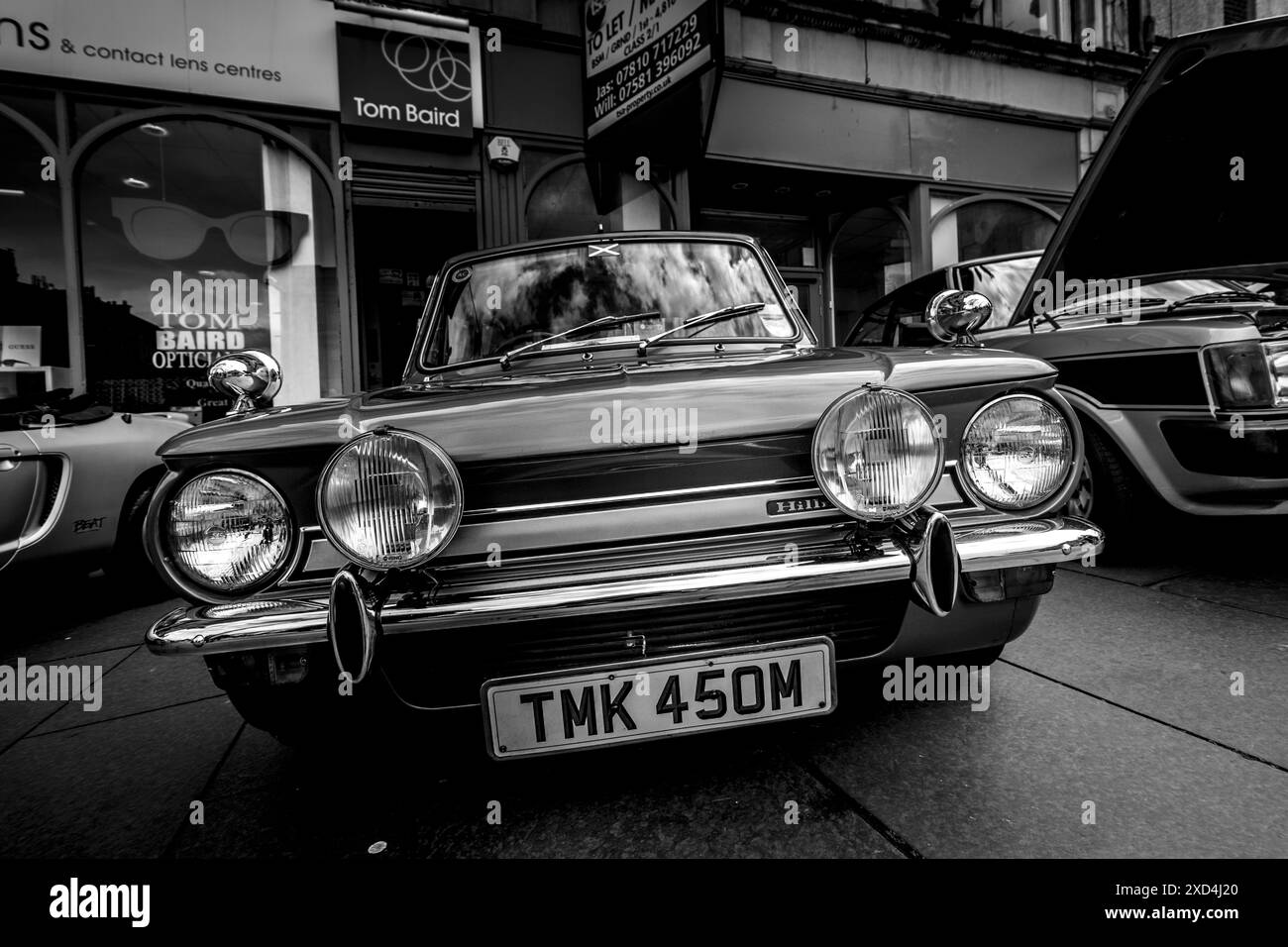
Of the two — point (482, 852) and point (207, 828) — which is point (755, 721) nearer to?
point (482, 852)

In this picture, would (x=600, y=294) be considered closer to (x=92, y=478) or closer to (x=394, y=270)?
(x=92, y=478)

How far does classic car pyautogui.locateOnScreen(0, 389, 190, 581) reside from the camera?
3068mm

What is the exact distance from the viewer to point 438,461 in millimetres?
1354

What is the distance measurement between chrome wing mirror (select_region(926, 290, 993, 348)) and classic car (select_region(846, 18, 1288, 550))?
13.3 inches

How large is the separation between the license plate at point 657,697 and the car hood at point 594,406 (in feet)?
1.50

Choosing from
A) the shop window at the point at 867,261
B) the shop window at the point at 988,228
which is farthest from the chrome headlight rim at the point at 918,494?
the shop window at the point at 988,228

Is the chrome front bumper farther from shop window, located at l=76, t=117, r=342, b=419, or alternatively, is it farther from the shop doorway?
the shop doorway

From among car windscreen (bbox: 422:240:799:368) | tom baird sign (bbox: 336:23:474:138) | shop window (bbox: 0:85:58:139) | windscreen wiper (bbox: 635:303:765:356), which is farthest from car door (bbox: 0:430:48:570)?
tom baird sign (bbox: 336:23:474:138)

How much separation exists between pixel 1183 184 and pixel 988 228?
5.91 meters

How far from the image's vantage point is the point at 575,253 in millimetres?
2438

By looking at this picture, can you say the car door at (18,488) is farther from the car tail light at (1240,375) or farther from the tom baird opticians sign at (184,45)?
the car tail light at (1240,375)

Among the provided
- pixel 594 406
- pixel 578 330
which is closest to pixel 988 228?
pixel 578 330

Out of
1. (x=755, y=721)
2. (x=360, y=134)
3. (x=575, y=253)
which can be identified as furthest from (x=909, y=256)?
(x=755, y=721)

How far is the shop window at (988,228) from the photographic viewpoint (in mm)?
8711
